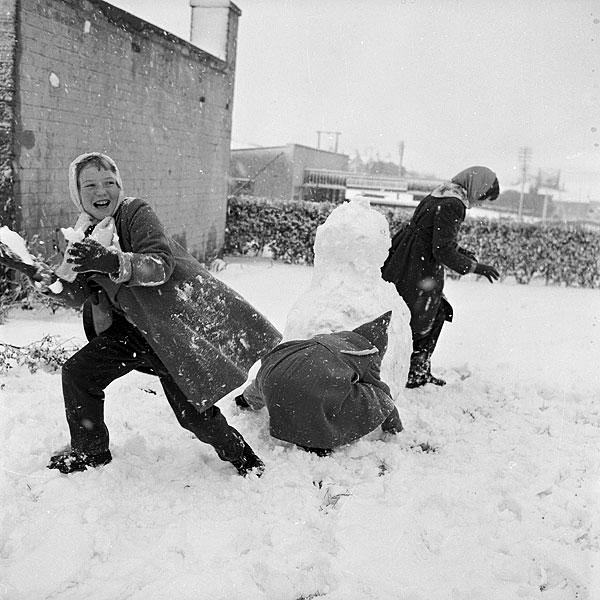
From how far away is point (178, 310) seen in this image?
2.94 metres

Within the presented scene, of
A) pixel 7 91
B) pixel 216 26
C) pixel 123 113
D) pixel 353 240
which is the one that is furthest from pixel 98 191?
pixel 216 26

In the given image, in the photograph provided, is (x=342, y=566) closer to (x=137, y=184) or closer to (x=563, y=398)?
(x=563, y=398)

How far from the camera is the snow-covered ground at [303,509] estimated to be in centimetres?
251

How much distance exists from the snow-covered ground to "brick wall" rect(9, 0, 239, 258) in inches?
154

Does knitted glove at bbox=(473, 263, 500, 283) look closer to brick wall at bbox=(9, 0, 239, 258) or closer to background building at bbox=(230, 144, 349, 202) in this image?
brick wall at bbox=(9, 0, 239, 258)

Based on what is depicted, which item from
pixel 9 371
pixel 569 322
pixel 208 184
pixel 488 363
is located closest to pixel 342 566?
pixel 9 371

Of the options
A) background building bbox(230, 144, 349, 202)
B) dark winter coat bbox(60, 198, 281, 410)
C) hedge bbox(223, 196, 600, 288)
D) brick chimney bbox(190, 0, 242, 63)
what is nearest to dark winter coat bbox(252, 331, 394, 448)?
dark winter coat bbox(60, 198, 281, 410)

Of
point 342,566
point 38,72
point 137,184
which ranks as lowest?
point 342,566

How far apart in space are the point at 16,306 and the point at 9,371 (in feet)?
8.85

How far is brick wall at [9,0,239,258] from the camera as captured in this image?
7297 millimetres

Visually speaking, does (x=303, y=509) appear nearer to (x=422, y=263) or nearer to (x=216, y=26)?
(x=422, y=263)

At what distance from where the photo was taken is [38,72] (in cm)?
729

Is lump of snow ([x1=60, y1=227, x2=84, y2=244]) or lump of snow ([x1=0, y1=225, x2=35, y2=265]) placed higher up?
lump of snow ([x1=60, y1=227, x2=84, y2=244])

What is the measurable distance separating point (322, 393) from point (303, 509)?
2.21 feet
